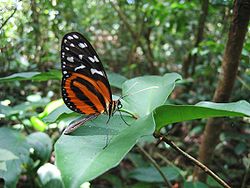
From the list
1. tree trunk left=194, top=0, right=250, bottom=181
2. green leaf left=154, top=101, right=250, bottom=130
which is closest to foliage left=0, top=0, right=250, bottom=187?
green leaf left=154, top=101, right=250, bottom=130

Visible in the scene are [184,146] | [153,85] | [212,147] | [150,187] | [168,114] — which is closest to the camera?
[168,114]

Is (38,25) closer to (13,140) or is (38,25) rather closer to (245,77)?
(13,140)

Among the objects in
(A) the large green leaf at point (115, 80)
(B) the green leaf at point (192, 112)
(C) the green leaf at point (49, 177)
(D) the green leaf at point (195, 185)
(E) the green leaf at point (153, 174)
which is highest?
(B) the green leaf at point (192, 112)

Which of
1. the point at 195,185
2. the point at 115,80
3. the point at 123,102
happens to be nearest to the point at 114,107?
the point at 123,102

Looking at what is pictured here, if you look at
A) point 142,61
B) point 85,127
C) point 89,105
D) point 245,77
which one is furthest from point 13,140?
point 142,61

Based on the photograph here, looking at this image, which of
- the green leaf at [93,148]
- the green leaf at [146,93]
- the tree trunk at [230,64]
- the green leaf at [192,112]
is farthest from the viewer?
the tree trunk at [230,64]

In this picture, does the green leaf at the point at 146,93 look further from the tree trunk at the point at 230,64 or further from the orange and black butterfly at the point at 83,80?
the tree trunk at the point at 230,64

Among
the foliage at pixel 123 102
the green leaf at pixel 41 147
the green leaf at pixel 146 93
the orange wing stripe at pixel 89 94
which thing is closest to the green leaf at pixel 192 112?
the foliage at pixel 123 102
